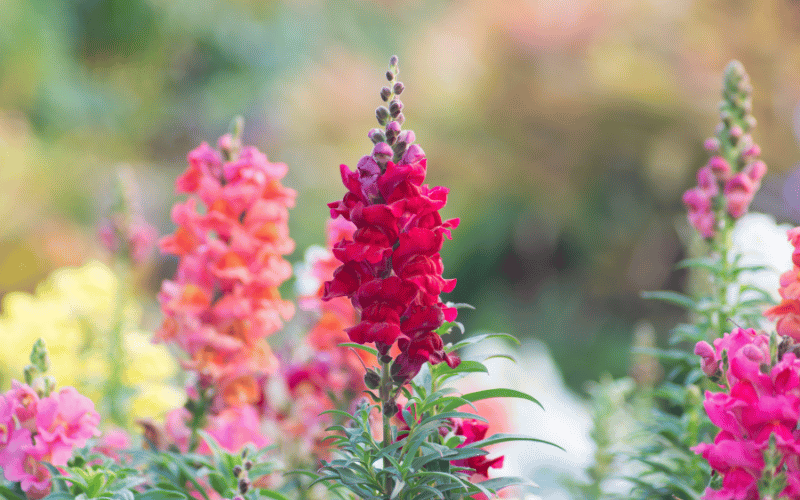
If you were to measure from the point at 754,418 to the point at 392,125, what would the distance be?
0.56 m

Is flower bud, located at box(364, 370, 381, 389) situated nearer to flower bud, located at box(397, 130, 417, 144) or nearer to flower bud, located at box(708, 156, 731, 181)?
flower bud, located at box(397, 130, 417, 144)

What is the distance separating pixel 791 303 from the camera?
35.7 inches

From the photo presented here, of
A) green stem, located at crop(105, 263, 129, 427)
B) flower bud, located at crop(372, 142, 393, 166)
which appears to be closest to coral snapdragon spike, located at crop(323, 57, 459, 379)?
flower bud, located at crop(372, 142, 393, 166)

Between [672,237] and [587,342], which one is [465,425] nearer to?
[587,342]

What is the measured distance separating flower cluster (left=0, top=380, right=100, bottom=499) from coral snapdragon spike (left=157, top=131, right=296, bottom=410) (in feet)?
0.83

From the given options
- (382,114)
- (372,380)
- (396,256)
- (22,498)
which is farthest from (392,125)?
(22,498)

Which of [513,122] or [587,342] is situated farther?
[513,122]

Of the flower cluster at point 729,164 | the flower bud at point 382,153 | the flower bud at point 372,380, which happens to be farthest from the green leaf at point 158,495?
the flower cluster at point 729,164

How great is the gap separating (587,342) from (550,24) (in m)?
2.86

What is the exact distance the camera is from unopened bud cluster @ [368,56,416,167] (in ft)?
2.73

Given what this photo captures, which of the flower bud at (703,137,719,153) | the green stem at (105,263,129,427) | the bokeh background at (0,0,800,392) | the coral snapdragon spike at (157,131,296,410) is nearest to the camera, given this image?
the coral snapdragon spike at (157,131,296,410)

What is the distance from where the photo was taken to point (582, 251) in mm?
5227

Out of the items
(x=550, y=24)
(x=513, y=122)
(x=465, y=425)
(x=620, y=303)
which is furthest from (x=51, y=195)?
(x=465, y=425)

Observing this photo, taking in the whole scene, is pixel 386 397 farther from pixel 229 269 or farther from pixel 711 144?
pixel 711 144
